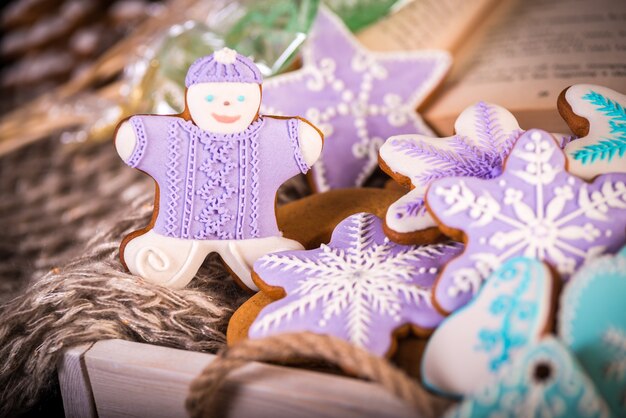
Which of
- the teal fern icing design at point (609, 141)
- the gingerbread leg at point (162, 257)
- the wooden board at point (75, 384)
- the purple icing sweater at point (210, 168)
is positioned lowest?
the wooden board at point (75, 384)

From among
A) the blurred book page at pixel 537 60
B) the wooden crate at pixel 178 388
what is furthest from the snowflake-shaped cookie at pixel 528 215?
the blurred book page at pixel 537 60

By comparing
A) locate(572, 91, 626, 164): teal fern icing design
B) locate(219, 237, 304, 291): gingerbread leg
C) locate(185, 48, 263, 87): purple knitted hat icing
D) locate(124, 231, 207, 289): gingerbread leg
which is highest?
locate(185, 48, 263, 87): purple knitted hat icing

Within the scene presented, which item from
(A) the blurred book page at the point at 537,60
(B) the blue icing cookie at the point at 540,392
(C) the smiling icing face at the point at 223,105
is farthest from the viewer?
A: (A) the blurred book page at the point at 537,60

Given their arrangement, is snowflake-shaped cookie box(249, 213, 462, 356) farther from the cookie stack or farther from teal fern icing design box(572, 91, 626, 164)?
teal fern icing design box(572, 91, 626, 164)

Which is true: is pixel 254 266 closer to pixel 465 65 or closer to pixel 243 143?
pixel 243 143

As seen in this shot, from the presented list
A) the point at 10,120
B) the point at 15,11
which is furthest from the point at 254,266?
the point at 15,11

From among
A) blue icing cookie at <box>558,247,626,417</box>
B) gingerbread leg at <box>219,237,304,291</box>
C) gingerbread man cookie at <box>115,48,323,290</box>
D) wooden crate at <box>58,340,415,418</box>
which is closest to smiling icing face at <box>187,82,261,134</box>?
gingerbread man cookie at <box>115,48,323,290</box>

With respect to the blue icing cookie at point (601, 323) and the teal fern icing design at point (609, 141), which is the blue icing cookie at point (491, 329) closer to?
the blue icing cookie at point (601, 323)
